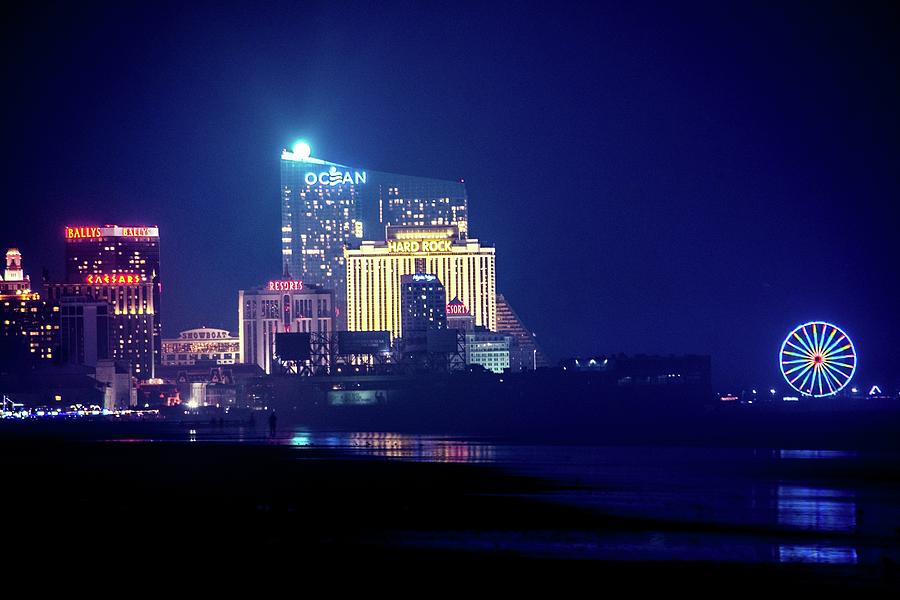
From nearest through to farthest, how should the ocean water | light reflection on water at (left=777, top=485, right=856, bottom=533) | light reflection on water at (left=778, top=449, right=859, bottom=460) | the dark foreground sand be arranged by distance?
the dark foreground sand < the ocean water < light reflection on water at (left=777, top=485, right=856, bottom=533) < light reflection on water at (left=778, top=449, right=859, bottom=460)

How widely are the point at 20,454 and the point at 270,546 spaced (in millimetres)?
58269

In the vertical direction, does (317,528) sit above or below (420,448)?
above

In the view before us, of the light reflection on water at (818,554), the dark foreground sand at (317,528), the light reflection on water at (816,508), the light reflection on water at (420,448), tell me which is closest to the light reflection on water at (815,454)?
the light reflection on water at (420,448)

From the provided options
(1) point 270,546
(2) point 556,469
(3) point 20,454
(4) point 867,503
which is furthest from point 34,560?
(3) point 20,454

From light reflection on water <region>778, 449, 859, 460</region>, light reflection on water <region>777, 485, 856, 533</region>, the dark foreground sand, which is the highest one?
the dark foreground sand

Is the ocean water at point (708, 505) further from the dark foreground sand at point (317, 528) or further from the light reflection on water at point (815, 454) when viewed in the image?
the dark foreground sand at point (317, 528)

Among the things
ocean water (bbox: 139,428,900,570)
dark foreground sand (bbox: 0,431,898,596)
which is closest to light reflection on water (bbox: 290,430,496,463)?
ocean water (bbox: 139,428,900,570)

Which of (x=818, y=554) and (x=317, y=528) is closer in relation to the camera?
(x=818, y=554)

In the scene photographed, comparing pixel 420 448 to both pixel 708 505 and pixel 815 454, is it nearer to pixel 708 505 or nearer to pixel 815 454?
pixel 815 454

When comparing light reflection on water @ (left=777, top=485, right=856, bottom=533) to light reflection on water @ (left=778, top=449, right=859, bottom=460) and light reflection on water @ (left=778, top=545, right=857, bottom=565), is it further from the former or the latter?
light reflection on water @ (left=778, top=449, right=859, bottom=460)

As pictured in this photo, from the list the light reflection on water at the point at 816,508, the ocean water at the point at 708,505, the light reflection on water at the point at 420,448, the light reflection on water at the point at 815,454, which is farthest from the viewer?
the light reflection on water at the point at 815,454

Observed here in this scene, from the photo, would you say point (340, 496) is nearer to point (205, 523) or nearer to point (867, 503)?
point (205, 523)

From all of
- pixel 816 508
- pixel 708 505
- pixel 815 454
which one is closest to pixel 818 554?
pixel 816 508

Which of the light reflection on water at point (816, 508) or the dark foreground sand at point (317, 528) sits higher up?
the dark foreground sand at point (317, 528)
